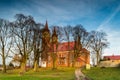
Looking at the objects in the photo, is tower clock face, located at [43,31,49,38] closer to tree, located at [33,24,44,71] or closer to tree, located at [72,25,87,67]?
tree, located at [33,24,44,71]

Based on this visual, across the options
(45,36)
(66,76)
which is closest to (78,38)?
(45,36)

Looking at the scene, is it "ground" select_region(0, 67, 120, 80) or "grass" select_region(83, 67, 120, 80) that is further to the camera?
"ground" select_region(0, 67, 120, 80)

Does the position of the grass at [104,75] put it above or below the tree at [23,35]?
below

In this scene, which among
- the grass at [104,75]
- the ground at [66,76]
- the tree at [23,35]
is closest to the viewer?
the grass at [104,75]

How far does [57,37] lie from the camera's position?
6706cm

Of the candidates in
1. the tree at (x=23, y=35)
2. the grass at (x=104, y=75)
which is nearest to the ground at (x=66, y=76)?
the grass at (x=104, y=75)

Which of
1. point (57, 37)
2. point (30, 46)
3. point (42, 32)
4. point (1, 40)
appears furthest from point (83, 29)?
point (1, 40)

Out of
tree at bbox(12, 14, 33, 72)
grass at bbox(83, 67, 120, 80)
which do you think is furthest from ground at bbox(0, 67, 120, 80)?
tree at bbox(12, 14, 33, 72)

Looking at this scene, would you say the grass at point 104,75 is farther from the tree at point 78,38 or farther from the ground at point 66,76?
the tree at point 78,38

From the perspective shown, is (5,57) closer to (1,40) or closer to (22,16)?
(1,40)

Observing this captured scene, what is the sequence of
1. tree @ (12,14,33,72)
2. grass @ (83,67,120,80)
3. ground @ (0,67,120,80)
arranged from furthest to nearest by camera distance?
tree @ (12,14,33,72), ground @ (0,67,120,80), grass @ (83,67,120,80)

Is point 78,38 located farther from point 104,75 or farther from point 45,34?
point 104,75

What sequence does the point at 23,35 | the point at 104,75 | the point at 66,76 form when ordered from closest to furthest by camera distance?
Result: the point at 104,75, the point at 66,76, the point at 23,35

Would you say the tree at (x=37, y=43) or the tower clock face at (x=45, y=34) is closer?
the tree at (x=37, y=43)
